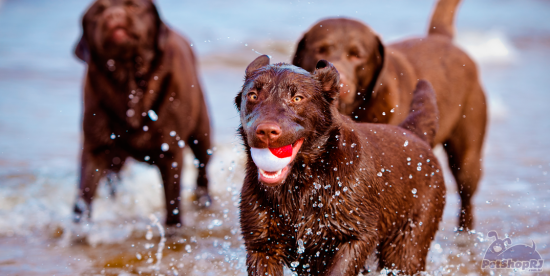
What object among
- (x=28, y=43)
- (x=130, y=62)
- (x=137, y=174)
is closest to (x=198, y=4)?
(x=28, y=43)

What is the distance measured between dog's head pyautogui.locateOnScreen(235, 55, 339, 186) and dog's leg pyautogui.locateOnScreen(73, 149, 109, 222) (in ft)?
8.69

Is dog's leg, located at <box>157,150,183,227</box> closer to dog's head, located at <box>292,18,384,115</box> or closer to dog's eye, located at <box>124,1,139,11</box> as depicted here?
dog's eye, located at <box>124,1,139,11</box>

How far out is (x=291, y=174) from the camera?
314 centimetres

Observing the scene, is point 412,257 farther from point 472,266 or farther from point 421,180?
point 472,266

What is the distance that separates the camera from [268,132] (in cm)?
269

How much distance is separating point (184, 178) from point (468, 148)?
355cm

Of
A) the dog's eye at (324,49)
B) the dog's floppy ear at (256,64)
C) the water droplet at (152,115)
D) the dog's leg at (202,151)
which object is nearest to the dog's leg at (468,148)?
the dog's eye at (324,49)

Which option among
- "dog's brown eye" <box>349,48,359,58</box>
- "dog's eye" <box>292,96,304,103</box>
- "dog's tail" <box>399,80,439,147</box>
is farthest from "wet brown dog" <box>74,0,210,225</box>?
"dog's eye" <box>292,96,304,103</box>

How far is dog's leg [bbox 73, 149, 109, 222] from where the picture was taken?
5484 millimetres

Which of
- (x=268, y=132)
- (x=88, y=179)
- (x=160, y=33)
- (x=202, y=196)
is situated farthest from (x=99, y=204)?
(x=268, y=132)

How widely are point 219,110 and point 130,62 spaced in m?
4.86

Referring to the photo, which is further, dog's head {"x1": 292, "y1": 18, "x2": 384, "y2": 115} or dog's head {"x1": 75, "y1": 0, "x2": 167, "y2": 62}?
dog's head {"x1": 75, "y1": 0, "x2": 167, "y2": 62}

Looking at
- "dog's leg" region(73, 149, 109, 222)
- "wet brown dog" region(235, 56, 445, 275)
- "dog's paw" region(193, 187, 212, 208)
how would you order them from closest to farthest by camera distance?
"wet brown dog" region(235, 56, 445, 275) → "dog's leg" region(73, 149, 109, 222) → "dog's paw" region(193, 187, 212, 208)

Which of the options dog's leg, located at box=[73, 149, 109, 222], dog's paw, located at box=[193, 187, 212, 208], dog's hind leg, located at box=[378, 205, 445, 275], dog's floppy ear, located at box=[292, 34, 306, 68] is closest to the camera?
dog's hind leg, located at box=[378, 205, 445, 275]
